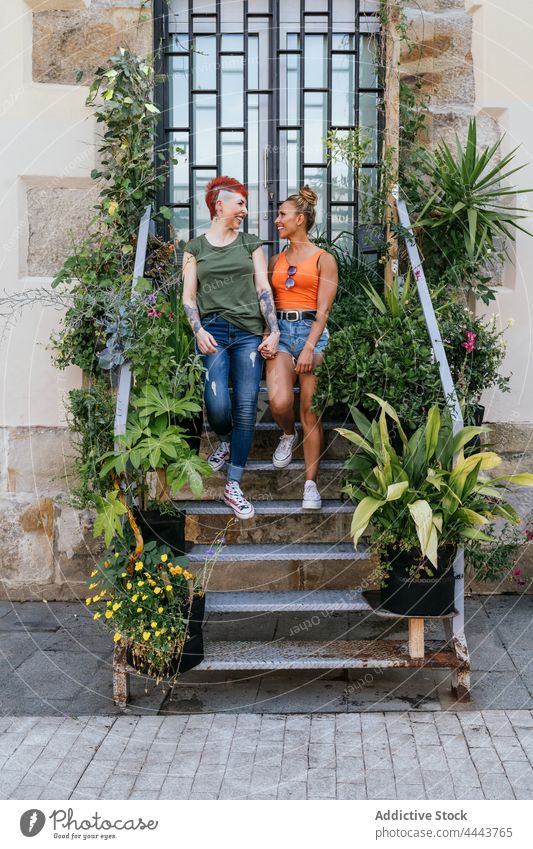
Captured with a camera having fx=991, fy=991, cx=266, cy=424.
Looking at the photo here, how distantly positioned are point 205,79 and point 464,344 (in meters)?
2.49

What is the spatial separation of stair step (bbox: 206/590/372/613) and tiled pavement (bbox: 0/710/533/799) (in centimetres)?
47

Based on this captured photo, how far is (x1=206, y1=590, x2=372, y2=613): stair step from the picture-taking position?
175 inches

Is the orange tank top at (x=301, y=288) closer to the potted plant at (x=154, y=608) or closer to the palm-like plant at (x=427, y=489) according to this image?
the palm-like plant at (x=427, y=489)

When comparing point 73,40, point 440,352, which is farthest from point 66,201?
point 440,352

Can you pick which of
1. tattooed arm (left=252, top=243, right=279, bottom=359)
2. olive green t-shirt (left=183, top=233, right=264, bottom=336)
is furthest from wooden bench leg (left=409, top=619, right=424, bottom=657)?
olive green t-shirt (left=183, top=233, right=264, bottom=336)

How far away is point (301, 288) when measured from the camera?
5258mm

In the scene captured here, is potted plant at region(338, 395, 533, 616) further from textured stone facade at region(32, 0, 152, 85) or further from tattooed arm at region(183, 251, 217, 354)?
textured stone facade at region(32, 0, 152, 85)

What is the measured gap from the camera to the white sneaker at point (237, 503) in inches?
195

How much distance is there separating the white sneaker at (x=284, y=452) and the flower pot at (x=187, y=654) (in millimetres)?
1130

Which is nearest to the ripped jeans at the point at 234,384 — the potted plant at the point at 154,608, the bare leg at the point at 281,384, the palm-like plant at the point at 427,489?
the bare leg at the point at 281,384

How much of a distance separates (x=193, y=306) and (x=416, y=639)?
6.60 feet

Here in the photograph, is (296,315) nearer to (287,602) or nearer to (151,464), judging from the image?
(151,464)

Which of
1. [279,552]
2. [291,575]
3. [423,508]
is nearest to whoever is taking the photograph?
[423,508]

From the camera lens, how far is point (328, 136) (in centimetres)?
622
